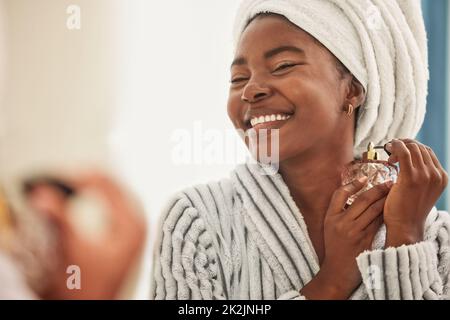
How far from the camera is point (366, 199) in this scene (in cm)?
87

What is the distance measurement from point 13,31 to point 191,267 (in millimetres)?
504

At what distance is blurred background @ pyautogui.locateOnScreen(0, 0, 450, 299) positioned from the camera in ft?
3.16

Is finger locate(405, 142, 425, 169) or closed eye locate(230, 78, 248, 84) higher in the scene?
closed eye locate(230, 78, 248, 84)

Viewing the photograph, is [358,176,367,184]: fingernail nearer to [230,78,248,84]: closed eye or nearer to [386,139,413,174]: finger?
[386,139,413,174]: finger

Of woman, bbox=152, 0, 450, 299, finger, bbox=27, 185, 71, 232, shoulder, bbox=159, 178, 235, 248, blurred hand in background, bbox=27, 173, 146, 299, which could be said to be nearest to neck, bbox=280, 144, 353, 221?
woman, bbox=152, 0, 450, 299

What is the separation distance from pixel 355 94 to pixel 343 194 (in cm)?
17

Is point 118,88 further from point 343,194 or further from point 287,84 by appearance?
point 343,194

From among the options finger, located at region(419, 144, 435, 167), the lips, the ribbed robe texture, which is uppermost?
the lips

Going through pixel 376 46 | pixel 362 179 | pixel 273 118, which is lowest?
pixel 362 179

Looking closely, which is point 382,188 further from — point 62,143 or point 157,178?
point 62,143

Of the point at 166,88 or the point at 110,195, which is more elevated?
the point at 166,88

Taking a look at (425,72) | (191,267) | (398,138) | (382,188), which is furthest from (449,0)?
(191,267)

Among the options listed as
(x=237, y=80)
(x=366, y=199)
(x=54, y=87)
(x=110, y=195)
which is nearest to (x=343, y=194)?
(x=366, y=199)

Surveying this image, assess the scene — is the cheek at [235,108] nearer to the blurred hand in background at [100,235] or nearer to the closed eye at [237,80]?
the closed eye at [237,80]
